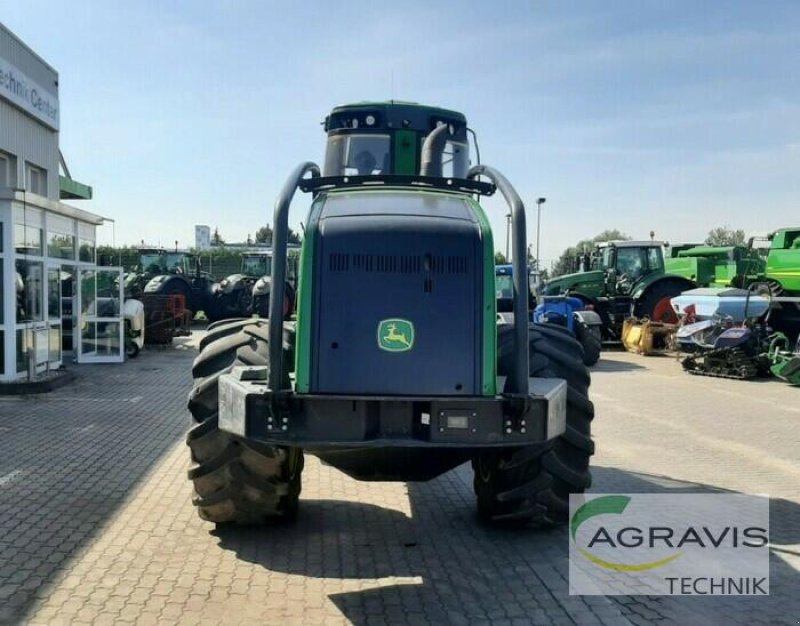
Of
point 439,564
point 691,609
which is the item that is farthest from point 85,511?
point 691,609

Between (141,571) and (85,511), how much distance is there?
156 centimetres

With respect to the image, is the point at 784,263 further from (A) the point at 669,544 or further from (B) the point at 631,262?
(A) the point at 669,544

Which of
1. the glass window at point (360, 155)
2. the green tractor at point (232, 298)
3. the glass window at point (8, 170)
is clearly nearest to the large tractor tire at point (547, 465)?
the glass window at point (360, 155)

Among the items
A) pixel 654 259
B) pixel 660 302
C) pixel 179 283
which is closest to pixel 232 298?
pixel 179 283

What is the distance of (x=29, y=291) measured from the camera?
47.1ft

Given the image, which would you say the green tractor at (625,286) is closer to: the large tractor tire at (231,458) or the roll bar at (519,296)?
the large tractor tire at (231,458)

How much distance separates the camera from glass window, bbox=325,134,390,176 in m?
7.12

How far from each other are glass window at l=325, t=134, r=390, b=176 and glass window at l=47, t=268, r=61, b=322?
9.96 m

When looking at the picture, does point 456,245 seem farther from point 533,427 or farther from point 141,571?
point 141,571

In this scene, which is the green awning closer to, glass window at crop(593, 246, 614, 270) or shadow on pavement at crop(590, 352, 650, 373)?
glass window at crop(593, 246, 614, 270)

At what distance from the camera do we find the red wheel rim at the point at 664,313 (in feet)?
75.0

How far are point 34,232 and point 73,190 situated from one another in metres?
17.4

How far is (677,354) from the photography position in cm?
1939

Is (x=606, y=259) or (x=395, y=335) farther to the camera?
(x=606, y=259)
